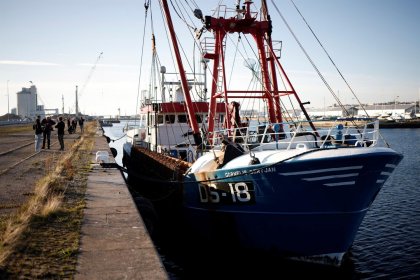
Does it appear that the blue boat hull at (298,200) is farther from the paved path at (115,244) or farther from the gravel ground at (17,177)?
the gravel ground at (17,177)

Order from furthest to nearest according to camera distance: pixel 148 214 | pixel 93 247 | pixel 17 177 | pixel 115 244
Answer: pixel 17 177, pixel 148 214, pixel 115 244, pixel 93 247

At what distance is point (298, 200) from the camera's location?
328 inches

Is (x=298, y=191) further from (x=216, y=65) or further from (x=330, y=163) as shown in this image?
(x=216, y=65)

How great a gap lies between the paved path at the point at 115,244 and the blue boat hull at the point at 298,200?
2.55m

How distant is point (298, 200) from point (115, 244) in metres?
4.24

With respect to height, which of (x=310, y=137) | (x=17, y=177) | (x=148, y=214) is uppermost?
(x=310, y=137)

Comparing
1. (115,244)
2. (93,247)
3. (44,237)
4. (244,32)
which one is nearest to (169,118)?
(244,32)

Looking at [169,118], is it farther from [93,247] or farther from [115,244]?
[93,247]

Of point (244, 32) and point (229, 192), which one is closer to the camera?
point (229, 192)

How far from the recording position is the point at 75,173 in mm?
13758

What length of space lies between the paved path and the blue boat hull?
100 inches

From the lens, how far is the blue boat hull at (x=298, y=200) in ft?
25.9

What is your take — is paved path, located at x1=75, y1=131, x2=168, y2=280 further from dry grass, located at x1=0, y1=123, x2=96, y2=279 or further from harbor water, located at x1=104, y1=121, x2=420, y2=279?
harbor water, located at x1=104, y1=121, x2=420, y2=279

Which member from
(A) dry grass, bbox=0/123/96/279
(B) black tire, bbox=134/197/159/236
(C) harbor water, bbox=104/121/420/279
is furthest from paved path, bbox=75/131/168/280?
(C) harbor water, bbox=104/121/420/279
